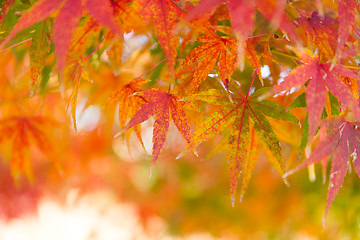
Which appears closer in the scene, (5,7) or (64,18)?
(64,18)

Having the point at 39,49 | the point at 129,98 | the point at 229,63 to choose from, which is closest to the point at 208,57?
the point at 229,63

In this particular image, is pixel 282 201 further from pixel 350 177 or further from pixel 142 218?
pixel 142 218

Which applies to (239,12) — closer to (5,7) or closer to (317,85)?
(317,85)

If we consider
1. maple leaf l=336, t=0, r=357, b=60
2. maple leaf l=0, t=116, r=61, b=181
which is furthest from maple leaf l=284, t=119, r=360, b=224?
maple leaf l=0, t=116, r=61, b=181

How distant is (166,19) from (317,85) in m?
0.21

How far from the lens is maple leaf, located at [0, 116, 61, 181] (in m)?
0.95

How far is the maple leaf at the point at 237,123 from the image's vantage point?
486 millimetres

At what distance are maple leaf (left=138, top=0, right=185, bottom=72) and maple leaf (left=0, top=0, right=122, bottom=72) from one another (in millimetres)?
75

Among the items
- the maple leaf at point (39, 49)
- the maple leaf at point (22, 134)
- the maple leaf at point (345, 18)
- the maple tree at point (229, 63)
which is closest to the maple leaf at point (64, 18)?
the maple tree at point (229, 63)

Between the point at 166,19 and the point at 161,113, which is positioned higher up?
the point at 166,19

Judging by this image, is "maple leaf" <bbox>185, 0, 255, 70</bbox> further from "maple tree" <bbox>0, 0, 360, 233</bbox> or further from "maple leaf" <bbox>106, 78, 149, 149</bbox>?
"maple leaf" <bbox>106, 78, 149, 149</bbox>

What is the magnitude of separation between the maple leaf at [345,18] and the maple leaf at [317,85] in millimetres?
29

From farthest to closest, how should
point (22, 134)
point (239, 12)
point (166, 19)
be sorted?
1. point (22, 134)
2. point (166, 19)
3. point (239, 12)

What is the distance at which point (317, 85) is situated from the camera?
0.39 meters
